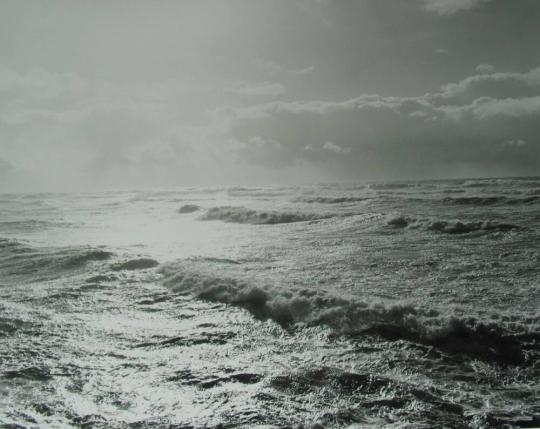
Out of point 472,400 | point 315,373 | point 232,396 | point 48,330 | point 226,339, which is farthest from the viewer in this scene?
point 48,330

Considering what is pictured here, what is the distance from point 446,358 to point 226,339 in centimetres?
282

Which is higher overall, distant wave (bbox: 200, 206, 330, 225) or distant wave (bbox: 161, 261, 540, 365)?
distant wave (bbox: 200, 206, 330, 225)

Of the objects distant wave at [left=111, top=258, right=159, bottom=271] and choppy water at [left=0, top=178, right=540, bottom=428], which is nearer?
choppy water at [left=0, top=178, right=540, bottom=428]

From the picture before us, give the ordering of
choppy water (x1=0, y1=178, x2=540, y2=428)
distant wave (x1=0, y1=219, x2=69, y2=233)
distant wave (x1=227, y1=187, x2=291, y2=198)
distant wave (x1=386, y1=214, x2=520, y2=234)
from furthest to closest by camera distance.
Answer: distant wave (x1=227, y1=187, x2=291, y2=198) < distant wave (x1=0, y1=219, x2=69, y2=233) < distant wave (x1=386, y1=214, x2=520, y2=234) < choppy water (x1=0, y1=178, x2=540, y2=428)

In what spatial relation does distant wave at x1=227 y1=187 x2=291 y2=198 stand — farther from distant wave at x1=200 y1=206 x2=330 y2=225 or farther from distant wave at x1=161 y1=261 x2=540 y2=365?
distant wave at x1=161 y1=261 x2=540 y2=365

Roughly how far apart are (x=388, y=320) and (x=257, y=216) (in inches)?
671

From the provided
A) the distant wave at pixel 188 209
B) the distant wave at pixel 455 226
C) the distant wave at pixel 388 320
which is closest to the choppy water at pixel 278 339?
the distant wave at pixel 388 320

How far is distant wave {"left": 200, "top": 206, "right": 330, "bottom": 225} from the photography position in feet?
68.4

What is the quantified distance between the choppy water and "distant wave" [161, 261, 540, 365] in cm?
3

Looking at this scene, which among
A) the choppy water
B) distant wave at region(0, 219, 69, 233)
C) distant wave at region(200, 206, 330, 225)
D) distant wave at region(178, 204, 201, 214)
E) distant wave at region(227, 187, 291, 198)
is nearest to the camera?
the choppy water

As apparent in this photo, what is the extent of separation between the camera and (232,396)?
413cm

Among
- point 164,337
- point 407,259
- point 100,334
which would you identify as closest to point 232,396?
point 164,337

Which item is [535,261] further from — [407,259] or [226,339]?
[226,339]

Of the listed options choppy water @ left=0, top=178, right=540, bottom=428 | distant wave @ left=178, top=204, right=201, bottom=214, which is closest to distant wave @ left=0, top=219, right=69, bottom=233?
distant wave @ left=178, top=204, right=201, bottom=214
